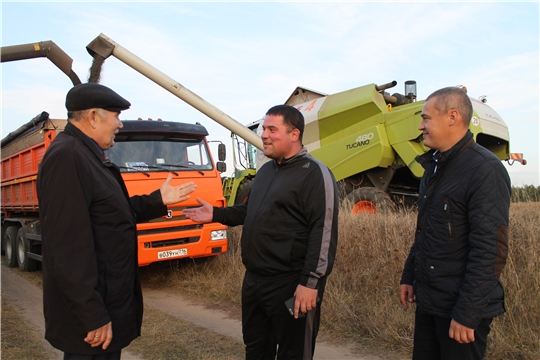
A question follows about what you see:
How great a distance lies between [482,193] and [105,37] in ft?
29.8

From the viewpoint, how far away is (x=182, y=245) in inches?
255

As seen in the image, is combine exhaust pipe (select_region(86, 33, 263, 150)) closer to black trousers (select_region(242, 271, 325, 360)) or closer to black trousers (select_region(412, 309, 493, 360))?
black trousers (select_region(242, 271, 325, 360))

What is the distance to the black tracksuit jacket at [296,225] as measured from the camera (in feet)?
8.69

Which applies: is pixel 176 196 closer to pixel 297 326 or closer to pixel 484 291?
pixel 297 326

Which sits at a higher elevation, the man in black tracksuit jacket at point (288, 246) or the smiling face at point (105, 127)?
the smiling face at point (105, 127)

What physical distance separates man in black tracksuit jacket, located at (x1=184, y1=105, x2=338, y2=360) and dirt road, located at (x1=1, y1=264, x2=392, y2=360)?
1.36 meters

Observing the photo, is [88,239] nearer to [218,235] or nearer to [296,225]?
[296,225]

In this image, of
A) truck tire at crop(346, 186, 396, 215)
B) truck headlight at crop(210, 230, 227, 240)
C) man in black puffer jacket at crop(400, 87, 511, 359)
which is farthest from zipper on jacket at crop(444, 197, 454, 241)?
truck tire at crop(346, 186, 396, 215)

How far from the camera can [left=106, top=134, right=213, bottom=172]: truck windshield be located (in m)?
6.54

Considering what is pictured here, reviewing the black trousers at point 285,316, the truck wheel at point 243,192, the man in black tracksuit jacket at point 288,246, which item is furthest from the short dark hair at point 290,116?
the truck wheel at point 243,192

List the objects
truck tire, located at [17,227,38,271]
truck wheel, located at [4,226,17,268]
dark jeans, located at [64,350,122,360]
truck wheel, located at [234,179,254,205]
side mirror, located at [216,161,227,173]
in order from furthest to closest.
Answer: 1. truck wheel, located at [234,179,254,205]
2. truck wheel, located at [4,226,17,268]
3. truck tire, located at [17,227,38,271]
4. side mirror, located at [216,161,227,173]
5. dark jeans, located at [64,350,122,360]

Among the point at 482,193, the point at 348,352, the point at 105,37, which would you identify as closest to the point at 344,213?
the point at 348,352

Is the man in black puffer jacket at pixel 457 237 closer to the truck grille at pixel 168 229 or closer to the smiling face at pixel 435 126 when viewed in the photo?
the smiling face at pixel 435 126

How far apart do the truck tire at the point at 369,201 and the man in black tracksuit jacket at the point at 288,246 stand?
511 cm
